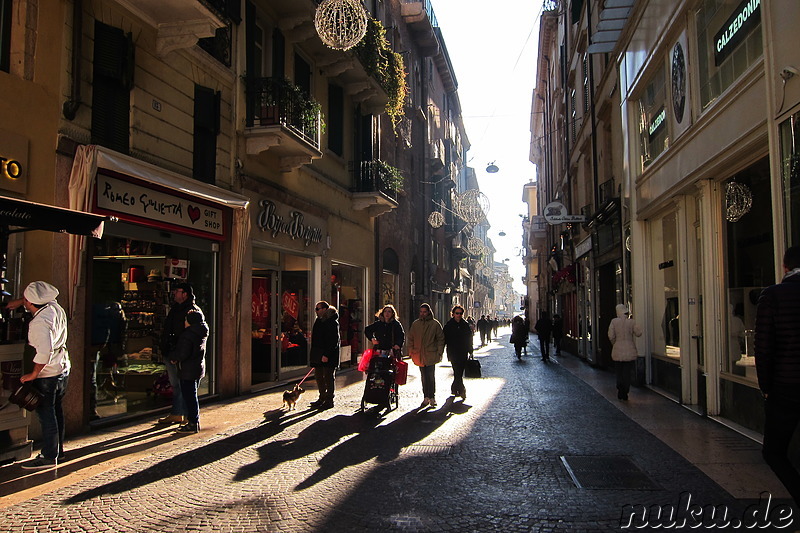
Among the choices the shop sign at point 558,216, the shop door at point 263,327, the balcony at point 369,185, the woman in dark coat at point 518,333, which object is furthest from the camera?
the woman in dark coat at point 518,333

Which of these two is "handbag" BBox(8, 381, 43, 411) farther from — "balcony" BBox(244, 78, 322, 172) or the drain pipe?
"balcony" BBox(244, 78, 322, 172)

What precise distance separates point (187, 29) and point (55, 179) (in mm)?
3236

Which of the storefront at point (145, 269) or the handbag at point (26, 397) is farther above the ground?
the storefront at point (145, 269)

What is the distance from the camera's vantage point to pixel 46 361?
6148 millimetres

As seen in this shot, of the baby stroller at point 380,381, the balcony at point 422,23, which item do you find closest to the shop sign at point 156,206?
the baby stroller at point 380,381

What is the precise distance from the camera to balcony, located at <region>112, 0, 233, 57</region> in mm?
9391

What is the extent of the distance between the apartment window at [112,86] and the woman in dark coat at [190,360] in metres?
2.77

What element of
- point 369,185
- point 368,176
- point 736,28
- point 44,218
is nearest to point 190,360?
point 44,218

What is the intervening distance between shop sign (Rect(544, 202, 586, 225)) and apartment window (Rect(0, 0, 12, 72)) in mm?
15917

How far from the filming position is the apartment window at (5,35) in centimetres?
743

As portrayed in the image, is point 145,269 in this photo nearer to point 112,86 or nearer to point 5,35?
point 112,86

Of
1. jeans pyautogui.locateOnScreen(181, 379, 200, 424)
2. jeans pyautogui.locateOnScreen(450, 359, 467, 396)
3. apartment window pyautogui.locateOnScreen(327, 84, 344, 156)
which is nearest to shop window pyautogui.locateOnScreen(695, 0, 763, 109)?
jeans pyautogui.locateOnScreen(450, 359, 467, 396)

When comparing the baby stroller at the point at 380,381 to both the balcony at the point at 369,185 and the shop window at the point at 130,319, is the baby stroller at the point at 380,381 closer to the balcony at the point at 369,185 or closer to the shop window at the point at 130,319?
the shop window at the point at 130,319

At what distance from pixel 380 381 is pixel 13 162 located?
225 inches
